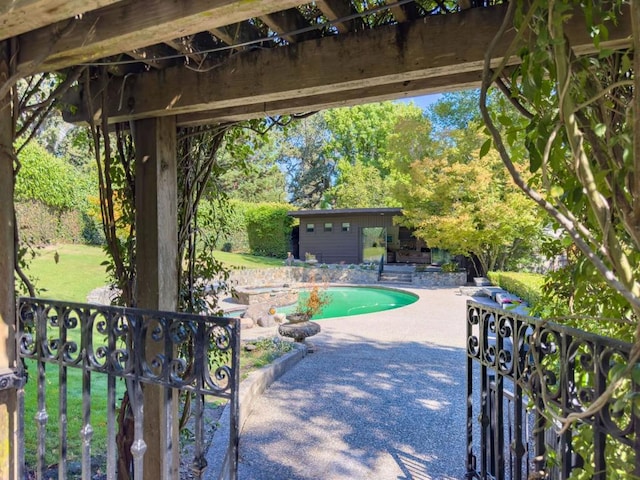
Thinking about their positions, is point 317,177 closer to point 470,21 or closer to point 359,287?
point 359,287

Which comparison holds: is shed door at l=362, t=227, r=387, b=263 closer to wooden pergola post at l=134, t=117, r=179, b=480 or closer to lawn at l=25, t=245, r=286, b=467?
lawn at l=25, t=245, r=286, b=467

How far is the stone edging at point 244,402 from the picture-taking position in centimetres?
302

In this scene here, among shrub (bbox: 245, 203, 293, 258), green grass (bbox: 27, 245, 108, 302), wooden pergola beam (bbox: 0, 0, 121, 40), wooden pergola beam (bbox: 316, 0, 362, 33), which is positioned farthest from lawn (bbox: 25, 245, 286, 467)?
shrub (bbox: 245, 203, 293, 258)

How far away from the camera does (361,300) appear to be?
1533 centimetres

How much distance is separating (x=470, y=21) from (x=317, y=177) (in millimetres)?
31215

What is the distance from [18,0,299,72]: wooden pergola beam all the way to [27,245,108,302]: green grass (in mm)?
8780

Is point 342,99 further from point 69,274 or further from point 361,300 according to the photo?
point 361,300

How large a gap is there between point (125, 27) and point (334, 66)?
0.79 meters

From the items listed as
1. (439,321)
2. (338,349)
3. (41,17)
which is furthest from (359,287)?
(41,17)

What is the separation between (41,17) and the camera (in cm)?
123

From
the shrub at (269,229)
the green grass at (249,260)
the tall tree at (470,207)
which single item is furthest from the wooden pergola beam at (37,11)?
the shrub at (269,229)

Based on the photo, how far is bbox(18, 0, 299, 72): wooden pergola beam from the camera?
46.9 inches

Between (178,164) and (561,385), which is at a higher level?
(178,164)

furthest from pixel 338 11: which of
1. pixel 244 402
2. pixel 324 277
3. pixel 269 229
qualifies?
pixel 269 229
